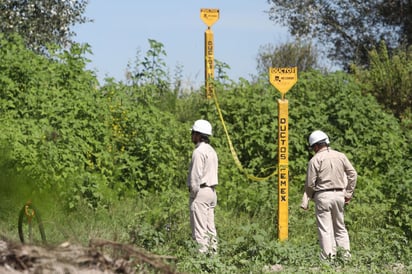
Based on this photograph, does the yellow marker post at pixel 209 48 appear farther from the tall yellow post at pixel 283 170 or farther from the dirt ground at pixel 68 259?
the dirt ground at pixel 68 259

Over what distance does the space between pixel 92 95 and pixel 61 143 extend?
2.55 m

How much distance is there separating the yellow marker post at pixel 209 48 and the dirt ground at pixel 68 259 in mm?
15071

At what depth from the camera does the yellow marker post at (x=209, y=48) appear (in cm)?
1906

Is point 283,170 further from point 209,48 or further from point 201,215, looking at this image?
point 209,48

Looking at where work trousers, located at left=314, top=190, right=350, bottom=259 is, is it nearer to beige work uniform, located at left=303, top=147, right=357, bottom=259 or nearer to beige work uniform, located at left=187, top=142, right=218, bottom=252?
beige work uniform, located at left=303, top=147, right=357, bottom=259

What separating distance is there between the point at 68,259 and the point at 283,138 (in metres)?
9.63

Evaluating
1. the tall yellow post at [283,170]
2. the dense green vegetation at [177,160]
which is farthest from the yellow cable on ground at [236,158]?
the tall yellow post at [283,170]

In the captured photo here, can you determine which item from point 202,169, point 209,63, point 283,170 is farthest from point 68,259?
point 209,63

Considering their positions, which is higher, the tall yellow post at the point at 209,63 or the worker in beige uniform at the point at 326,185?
the tall yellow post at the point at 209,63

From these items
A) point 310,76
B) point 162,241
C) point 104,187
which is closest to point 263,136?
point 310,76

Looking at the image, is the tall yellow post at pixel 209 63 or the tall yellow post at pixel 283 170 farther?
the tall yellow post at pixel 209 63

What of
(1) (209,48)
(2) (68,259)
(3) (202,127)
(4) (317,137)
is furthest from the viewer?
(1) (209,48)

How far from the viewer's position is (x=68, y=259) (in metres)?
3.87

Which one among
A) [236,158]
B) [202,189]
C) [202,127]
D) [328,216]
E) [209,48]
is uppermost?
[209,48]
